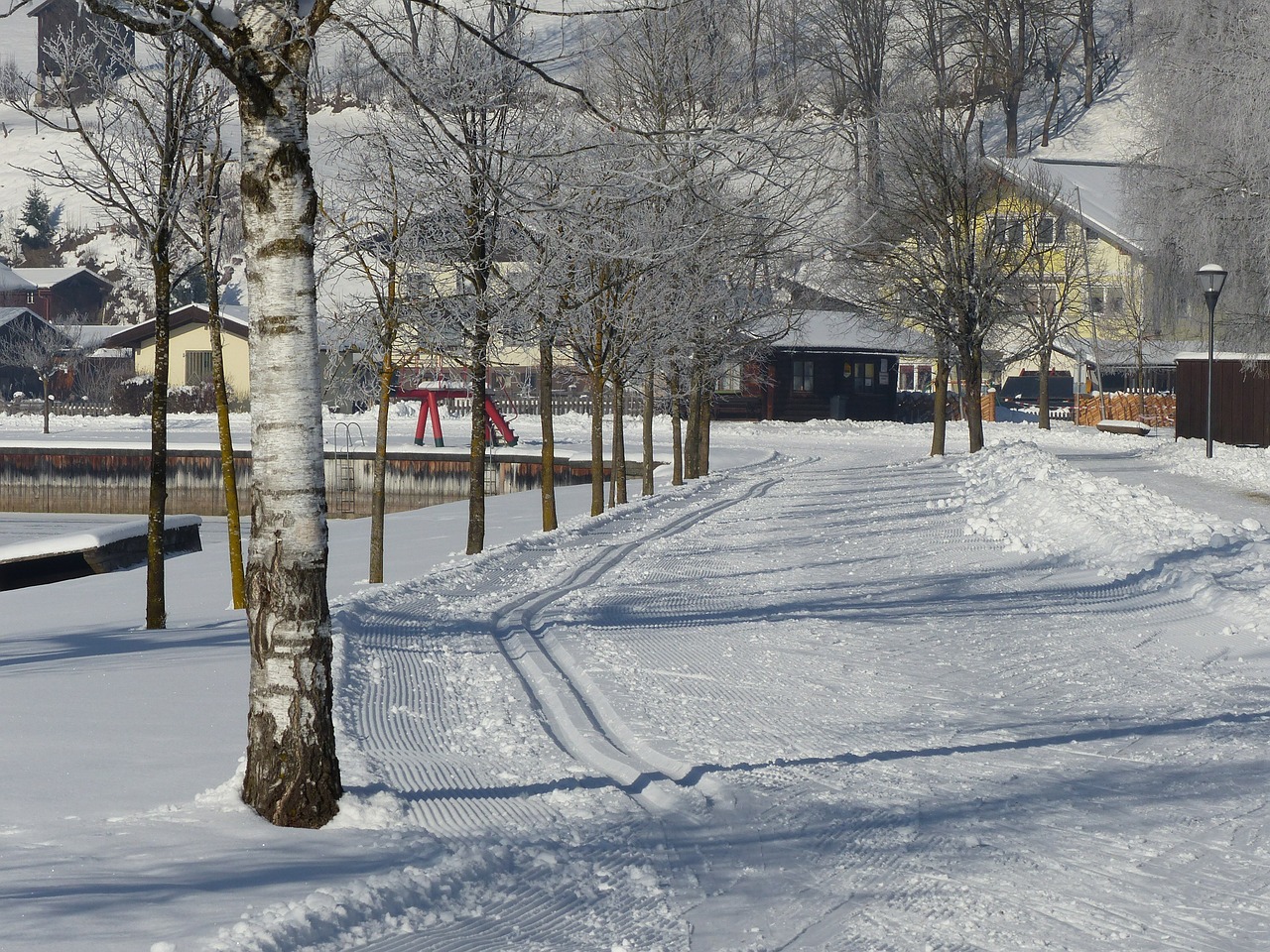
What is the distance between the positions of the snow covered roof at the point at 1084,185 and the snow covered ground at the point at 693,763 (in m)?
35.0

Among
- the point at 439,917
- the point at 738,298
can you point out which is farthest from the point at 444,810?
the point at 738,298

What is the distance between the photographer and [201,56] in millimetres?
11562

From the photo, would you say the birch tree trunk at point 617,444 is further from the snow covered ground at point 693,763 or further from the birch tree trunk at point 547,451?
the snow covered ground at point 693,763

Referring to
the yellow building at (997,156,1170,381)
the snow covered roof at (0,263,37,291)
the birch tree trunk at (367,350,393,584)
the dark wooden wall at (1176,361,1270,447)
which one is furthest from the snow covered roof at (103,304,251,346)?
the birch tree trunk at (367,350,393,584)

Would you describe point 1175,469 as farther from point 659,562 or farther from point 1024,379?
point 1024,379

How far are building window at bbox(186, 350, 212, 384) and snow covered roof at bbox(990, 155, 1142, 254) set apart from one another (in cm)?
3653

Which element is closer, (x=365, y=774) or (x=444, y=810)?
(x=444, y=810)

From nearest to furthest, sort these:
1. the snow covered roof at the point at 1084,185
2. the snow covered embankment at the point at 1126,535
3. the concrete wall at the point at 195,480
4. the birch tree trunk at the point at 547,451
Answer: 1. the snow covered embankment at the point at 1126,535
2. the birch tree trunk at the point at 547,451
3. the concrete wall at the point at 195,480
4. the snow covered roof at the point at 1084,185

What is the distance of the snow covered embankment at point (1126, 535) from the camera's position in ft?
37.3

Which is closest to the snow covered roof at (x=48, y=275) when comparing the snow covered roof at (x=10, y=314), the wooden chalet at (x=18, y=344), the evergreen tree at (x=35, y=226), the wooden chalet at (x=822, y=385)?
the wooden chalet at (x=18, y=344)

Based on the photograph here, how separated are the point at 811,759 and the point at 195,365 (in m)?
59.1

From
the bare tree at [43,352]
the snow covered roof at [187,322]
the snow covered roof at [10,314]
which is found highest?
the snow covered roof at [10,314]

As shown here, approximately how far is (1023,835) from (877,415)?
50.6 meters

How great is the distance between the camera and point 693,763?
256 inches
